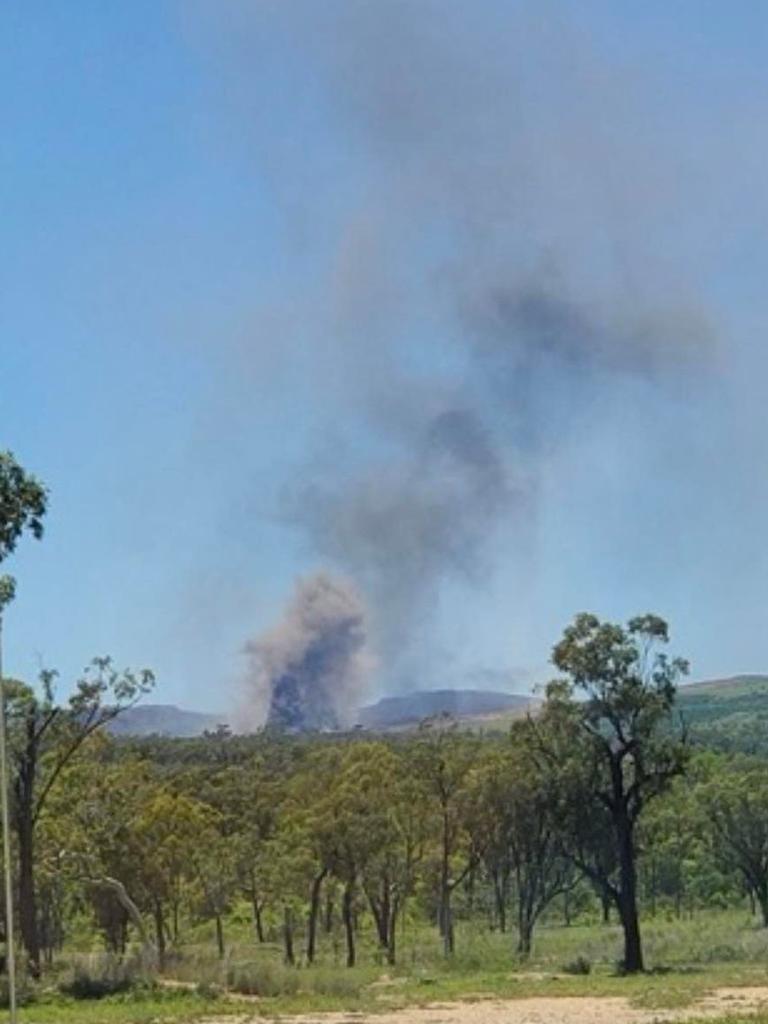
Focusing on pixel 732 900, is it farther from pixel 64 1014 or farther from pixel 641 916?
pixel 64 1014

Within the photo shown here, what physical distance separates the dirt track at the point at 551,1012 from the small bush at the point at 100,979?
832 centimetres

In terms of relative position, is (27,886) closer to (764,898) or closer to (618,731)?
(618,731)

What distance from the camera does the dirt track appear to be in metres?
25.9

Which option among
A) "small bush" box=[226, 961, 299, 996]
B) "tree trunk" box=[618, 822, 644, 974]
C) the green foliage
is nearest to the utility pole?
the green foliage

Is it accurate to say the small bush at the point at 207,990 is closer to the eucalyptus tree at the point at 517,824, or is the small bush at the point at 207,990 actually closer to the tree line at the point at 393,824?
the tree line at the point at 393,824

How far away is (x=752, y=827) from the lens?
74.8m

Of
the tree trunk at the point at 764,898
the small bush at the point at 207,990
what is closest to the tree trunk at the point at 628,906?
the small bush at the point at 207,990

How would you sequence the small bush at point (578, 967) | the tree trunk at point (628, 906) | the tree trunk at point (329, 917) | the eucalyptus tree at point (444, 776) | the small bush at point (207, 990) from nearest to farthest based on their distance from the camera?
the small bush at point (207, 990) → the tree trunk at point (628, 906) → the small bush at point (578, 967) → the eucalyptus tree at point (444, 776) → the tree trunk at point (329, 917)

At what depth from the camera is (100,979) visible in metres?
35.8

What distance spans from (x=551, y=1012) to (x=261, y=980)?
9309mm

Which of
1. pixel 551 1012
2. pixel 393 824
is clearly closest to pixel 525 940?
pixel 393 824

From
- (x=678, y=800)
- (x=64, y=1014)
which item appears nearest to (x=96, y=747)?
(x=64, y=1014)

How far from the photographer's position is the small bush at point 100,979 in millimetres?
35125

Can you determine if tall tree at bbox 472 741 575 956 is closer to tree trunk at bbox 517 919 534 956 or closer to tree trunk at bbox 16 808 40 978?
tree trunk at bbox 517 919 534 956
